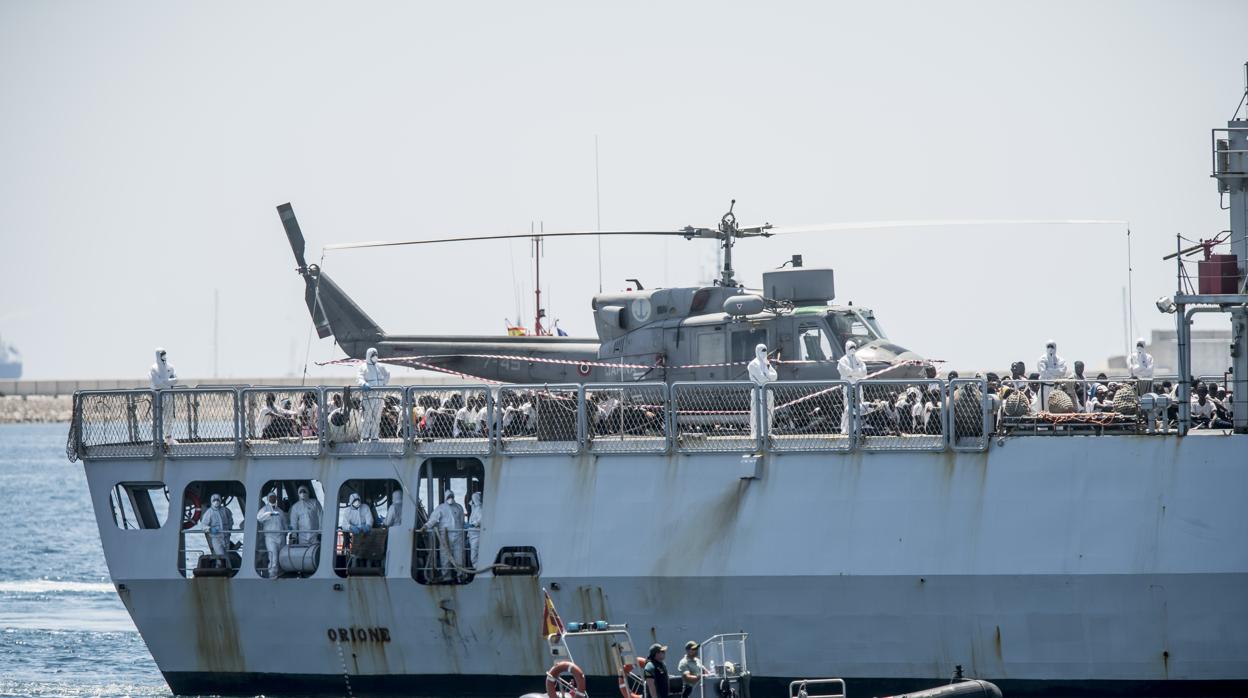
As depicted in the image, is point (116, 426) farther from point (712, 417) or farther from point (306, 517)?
point (712, 417)

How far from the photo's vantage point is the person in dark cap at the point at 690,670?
21.4 meters

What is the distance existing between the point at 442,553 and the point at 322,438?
273 centimetres

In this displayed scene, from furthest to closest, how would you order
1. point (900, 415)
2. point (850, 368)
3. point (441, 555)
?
point (441, 555), point (850, 368), point (900, 415)

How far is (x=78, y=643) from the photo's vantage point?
3475cm

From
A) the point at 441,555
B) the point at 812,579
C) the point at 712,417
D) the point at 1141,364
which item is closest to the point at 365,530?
the point at 441,555

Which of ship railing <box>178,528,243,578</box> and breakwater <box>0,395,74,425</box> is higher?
ship railing <box>178,528,243,578</box>

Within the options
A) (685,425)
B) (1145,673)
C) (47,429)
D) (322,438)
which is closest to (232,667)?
(322,438)

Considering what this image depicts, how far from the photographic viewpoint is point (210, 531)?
2667cm

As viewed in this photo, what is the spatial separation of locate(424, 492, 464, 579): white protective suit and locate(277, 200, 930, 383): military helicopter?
4588 millimetres

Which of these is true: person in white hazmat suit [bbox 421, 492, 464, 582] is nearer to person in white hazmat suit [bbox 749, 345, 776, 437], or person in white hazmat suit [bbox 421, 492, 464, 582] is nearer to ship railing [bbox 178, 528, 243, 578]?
ship railing [bbox 178, 528, 243, 578]

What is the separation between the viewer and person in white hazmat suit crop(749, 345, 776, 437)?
2425 centimetres

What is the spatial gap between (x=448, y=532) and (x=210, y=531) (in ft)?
13.3

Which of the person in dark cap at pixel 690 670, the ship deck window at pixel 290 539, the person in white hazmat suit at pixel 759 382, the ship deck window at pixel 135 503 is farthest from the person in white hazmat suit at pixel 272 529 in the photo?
the person in dark cap at pixel 690 670

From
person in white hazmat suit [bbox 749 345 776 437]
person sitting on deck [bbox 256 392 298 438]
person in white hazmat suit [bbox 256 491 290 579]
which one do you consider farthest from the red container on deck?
person in white hazmat suit [bbox 256 491 290 579]
